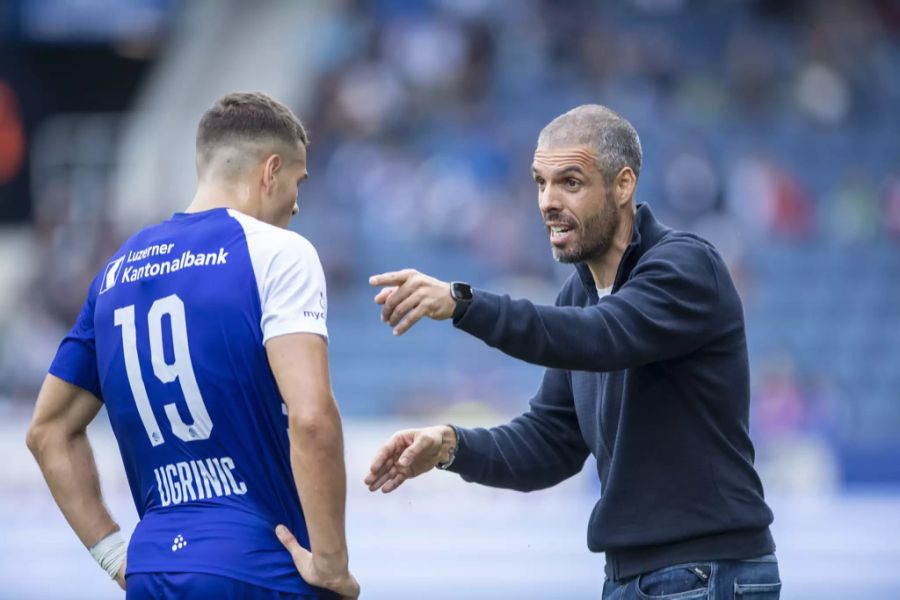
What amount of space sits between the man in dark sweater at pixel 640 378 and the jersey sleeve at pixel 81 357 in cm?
85

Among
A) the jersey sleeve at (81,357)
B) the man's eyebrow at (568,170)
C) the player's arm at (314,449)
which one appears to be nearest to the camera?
the player's arm at (314,449)

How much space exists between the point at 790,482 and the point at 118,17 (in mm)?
10279

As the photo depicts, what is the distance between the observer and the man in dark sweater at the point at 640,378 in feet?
12.3

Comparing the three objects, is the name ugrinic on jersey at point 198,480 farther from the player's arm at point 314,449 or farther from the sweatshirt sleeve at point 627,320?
the sweatshirt sleeve at point 627,320

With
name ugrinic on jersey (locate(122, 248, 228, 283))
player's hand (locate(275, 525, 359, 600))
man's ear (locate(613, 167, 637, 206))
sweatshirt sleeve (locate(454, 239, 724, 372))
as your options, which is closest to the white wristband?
player's hand (locate(275, 525, 359, 600))

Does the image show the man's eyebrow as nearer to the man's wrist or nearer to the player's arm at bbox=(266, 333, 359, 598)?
the man's wrist

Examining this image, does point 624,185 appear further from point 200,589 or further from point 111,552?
point 111,552

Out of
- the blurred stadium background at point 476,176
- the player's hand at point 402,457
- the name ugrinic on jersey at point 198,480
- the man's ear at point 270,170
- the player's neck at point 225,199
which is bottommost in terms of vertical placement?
the name ugrinic on jersey at point 198,480

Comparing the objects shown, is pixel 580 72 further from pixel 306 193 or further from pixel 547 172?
pixel 547 172

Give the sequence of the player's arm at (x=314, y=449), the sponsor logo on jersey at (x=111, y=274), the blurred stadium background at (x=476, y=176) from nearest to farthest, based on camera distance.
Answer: the player's arm at (x=314, y=449), the sponsor logo on jersey at (x=111, y=274), the blurred stadium background at (x=476, y=176)

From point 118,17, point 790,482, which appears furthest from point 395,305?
point 118,17

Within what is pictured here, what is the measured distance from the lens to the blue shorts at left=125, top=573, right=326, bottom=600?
11.4 ft

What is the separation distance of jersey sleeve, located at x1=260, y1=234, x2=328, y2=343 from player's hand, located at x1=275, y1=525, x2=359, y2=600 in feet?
1.62

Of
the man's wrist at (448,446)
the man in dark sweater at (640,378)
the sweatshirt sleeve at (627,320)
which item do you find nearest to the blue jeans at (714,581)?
the man in dark sweater at (640,378)
